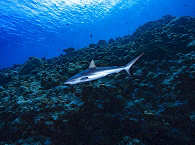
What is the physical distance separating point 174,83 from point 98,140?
3320 mm

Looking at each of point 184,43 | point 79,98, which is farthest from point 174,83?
point 184,43

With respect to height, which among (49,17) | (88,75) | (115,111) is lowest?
(115,111)

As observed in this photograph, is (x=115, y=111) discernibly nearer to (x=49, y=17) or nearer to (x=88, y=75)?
(x=88, y=75)

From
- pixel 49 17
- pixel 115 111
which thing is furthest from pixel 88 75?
pixel 49 17

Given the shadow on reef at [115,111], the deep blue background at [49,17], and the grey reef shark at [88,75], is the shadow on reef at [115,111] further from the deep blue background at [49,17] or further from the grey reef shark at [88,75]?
the deep blue background at [49,17]

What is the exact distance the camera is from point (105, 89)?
4.35m

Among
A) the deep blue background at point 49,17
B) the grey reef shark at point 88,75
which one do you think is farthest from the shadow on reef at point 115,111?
the deep blue background at point 49,17

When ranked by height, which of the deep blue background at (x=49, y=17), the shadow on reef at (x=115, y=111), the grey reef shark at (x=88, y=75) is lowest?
the shadow on reef at (x=115, y=111)

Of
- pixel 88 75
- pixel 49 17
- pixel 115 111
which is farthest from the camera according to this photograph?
pixel 49 17

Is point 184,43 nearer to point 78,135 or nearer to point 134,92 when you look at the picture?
point 134,92

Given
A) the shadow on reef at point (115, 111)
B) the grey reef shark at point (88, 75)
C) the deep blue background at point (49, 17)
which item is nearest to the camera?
the grey reef shark at point (88, 75)

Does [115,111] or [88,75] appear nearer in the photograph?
[88,75]

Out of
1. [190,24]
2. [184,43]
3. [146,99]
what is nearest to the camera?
[146,99]

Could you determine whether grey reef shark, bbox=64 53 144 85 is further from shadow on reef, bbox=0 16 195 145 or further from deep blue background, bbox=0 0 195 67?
deep blue background, bbox=0 0 195 67
